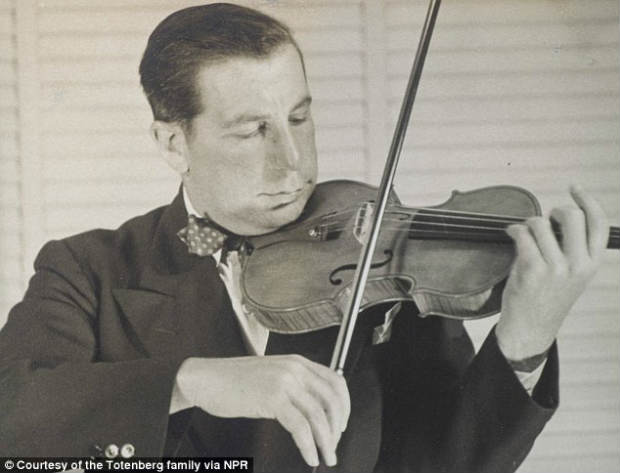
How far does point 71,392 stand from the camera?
1.38 metres

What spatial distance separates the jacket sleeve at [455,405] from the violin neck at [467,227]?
18 centimetres

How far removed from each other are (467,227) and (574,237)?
17cm

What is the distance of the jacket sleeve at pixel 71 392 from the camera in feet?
4.52

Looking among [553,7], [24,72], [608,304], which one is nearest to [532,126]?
[553,7]

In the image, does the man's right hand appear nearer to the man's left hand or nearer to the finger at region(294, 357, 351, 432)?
the finger at region(294, 357, 351, 432)

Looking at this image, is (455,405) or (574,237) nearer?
(574,237)

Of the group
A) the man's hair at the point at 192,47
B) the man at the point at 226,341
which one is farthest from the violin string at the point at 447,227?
the man's hair at the point at 192,47

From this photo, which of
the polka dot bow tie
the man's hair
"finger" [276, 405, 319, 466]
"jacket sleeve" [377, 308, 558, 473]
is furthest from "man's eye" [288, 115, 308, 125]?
"finger" [276, 405, 319, 466]

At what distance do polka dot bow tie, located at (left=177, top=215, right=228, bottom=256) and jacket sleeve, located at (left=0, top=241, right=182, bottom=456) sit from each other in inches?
8.2

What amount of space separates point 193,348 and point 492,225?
0.56 metres

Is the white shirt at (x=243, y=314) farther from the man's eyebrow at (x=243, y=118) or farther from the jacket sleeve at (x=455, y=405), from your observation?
the man's eyebrow at (x=243, y=118)

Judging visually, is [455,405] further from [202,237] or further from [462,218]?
[202,237]

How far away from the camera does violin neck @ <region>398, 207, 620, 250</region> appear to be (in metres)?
1.29

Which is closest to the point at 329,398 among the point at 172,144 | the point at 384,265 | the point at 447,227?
the point at 384,265
